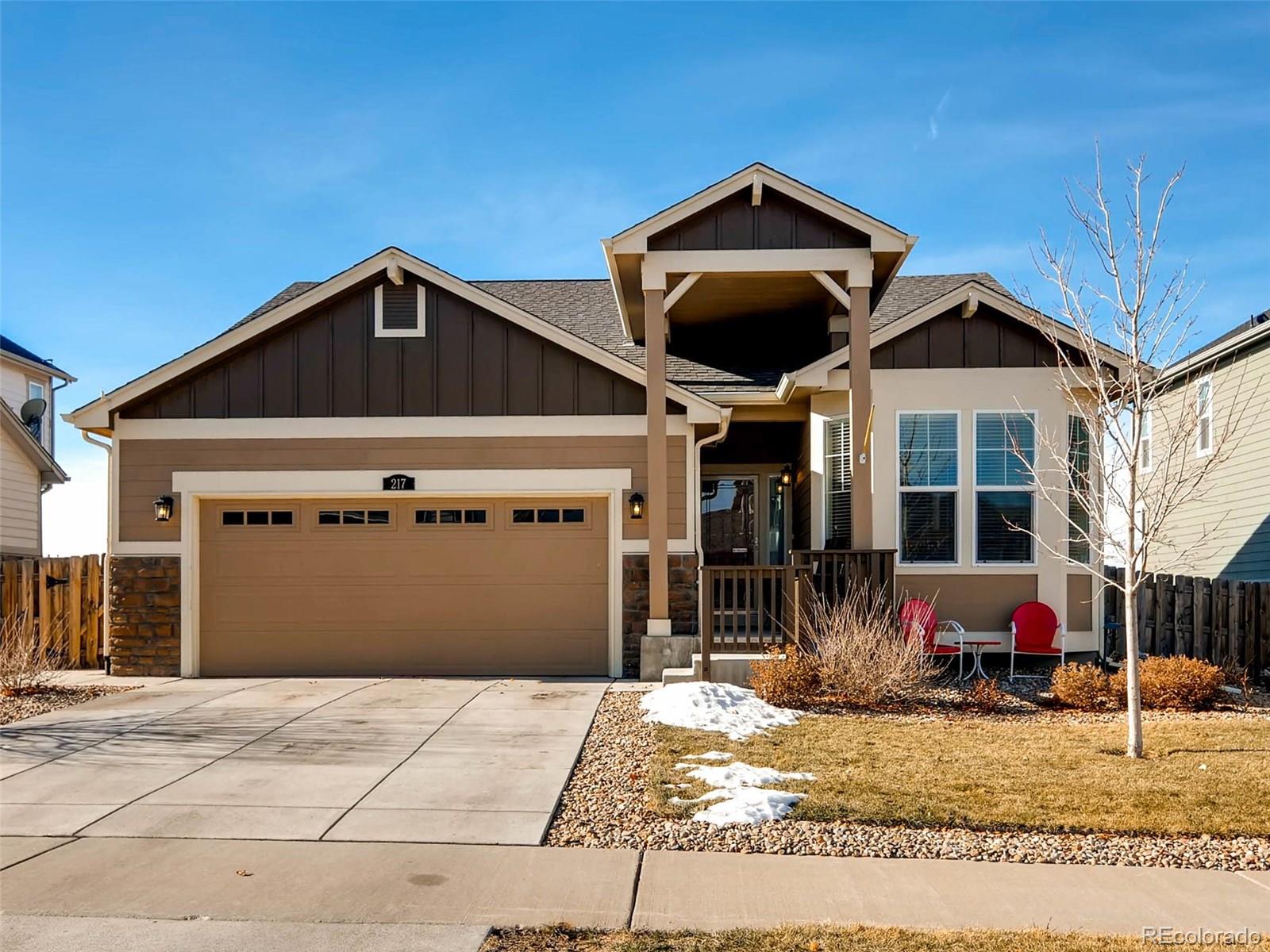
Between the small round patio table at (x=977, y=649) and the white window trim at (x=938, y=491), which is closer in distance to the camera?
the small round patio table at (x=977, y=649)

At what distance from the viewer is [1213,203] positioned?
12562 mm

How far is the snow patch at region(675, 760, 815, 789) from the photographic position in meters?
6.32

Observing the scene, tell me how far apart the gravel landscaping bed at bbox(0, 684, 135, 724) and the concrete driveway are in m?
0.27

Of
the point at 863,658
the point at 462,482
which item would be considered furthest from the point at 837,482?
the point at 462,482

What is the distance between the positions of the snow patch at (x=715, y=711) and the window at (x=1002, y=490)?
4.03 metres

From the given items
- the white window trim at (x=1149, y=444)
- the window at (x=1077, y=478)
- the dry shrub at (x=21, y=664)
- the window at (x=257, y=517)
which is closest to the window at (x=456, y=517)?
the window at (x=257, y=517)

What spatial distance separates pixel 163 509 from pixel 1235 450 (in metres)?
A: 15.1

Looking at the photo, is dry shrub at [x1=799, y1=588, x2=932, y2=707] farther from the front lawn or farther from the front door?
the front door

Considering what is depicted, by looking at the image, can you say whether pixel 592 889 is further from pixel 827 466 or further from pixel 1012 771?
pixel 827 466

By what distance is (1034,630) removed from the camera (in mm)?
11203

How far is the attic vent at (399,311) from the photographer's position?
1174cm

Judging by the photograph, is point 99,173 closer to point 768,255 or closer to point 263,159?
point 263,159

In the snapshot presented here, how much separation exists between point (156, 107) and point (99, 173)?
4.02 ft

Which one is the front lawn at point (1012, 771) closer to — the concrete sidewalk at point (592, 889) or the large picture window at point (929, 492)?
the concrete sidewalk at point (592, 889)
